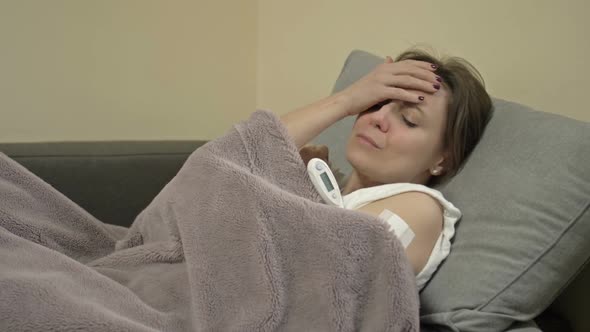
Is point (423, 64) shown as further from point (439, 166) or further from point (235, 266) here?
point (235, 266)

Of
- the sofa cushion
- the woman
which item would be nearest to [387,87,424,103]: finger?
the woman

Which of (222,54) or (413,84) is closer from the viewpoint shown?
(413,84)

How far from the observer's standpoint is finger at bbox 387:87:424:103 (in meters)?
0.88

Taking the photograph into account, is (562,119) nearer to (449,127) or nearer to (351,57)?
(449,127)

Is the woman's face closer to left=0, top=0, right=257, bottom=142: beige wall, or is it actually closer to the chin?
the chin

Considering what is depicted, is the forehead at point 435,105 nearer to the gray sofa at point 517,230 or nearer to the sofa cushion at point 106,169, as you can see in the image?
the gray sofa at point 517,230

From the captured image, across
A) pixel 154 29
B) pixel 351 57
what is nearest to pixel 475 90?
pixel 351 57

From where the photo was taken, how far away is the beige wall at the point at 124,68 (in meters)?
1.41

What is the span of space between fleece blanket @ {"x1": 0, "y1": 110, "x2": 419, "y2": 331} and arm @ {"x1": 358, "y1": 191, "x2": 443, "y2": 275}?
0.41 feet

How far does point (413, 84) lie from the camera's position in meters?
0.89

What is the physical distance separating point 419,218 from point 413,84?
0.80ft

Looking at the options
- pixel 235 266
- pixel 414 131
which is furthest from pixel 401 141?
pixel 235 266

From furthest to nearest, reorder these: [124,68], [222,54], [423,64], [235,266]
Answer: [222,54], [124,68], [423,64], [235,266]

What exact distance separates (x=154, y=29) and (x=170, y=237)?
93 cm
